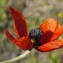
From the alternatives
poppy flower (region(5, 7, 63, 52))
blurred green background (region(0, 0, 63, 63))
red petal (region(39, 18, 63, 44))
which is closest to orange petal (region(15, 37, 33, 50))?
poppy flower (region(5, 7, 63, 52))

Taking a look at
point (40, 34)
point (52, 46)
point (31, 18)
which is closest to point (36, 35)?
point (40, 34)

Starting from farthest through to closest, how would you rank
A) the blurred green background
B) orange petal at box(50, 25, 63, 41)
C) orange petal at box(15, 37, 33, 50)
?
the blurred green background
orange petal at box(50, 25, 63, 41)
orange petal at box(15, 37, 33, 50)

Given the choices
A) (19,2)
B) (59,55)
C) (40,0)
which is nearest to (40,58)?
(59,55)

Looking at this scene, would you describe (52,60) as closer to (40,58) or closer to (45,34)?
(40,58)

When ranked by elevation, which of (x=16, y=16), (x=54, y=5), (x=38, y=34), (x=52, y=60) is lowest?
(x=54, y=5)

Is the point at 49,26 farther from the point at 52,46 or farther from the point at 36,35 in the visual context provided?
the point at 52,46

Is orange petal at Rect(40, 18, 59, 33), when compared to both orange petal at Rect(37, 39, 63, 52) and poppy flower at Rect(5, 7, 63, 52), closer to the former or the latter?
poppy flower at Rect(5, 7, 63, 52)
